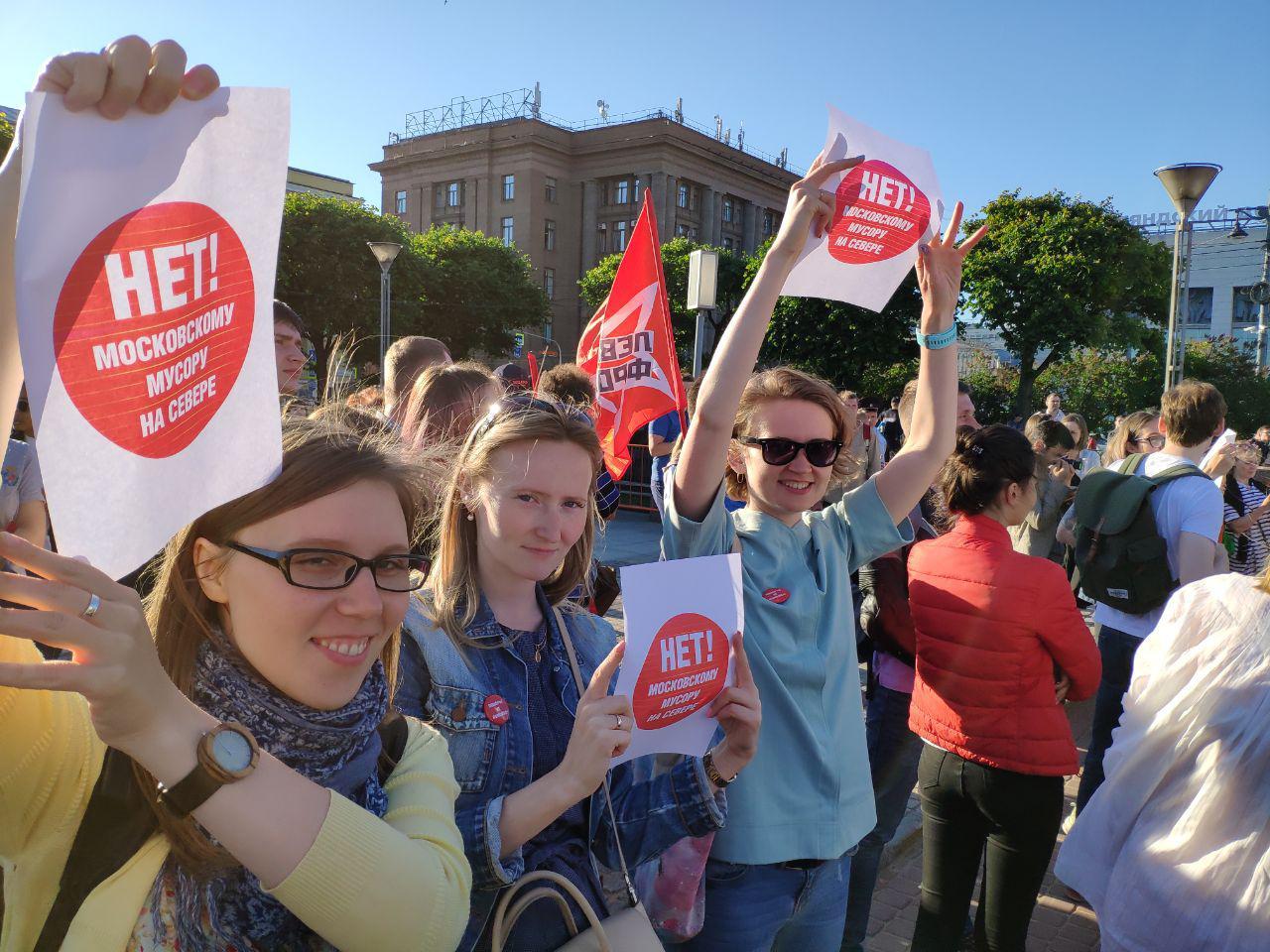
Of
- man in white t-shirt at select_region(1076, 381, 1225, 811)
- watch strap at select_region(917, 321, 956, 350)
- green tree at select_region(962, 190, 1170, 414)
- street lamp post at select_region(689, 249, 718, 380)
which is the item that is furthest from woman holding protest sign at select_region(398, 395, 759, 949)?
green tree at select_region(962, 190, 1170, 414)

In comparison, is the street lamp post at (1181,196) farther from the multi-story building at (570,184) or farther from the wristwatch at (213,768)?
the multi-story building at (570,184)

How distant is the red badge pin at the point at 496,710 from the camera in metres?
1.68

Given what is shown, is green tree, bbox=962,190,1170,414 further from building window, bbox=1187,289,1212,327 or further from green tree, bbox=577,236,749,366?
building window, bbox=1187,289,1212,327

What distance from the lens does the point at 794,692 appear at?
2227 millimetres

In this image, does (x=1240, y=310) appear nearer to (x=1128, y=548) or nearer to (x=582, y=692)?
(x=1128, y=548)

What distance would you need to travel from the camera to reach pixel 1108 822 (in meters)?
2.67

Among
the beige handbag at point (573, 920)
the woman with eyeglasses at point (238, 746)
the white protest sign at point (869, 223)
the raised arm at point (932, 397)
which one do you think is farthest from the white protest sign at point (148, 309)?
the raised arm at point (932, 397)

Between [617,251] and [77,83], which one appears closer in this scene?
[77,83]

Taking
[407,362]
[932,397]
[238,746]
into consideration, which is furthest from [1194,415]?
[238,746]

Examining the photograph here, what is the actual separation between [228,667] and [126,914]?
0.31 metres

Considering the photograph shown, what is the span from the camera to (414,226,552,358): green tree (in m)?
41.5

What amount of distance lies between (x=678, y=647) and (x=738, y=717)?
0.74 feet

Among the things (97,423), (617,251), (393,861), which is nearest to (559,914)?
(393,861)

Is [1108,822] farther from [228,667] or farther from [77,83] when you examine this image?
[77,83]
